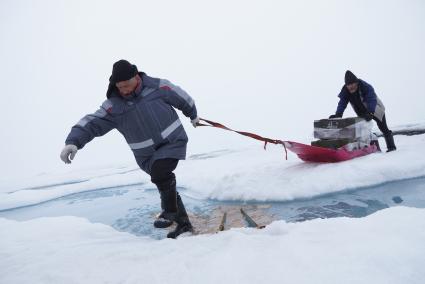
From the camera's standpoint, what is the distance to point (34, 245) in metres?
2.13

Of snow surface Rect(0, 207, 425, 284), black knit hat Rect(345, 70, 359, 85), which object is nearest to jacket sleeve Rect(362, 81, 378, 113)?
black knit hat Rect(345, 70, 359, 85)

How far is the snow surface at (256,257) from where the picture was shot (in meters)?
1.24

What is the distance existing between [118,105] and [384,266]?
87.0 inches

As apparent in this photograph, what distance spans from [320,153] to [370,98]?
137 centimetres

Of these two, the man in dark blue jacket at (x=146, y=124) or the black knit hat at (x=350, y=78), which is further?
the black knit hat at (x=350, y=78)

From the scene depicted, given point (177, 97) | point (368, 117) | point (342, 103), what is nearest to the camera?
point (177, 97)

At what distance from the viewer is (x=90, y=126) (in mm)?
2650

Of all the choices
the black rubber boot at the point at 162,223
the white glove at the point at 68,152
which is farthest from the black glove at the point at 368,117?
the white glove at the point at 68,152

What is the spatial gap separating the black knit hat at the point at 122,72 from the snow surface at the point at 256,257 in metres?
1.28

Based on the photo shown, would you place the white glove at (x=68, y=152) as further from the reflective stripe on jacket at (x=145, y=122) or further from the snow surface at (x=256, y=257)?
the snow surface at (x=256, y=257)

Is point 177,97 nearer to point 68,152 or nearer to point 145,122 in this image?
point 145,122

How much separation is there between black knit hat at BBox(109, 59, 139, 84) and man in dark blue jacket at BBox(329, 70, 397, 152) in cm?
358

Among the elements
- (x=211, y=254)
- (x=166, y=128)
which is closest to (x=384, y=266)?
(x=211, y=254)

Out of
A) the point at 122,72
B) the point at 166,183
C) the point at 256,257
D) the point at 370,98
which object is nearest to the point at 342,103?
the point at 370,98
